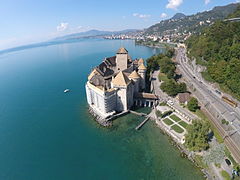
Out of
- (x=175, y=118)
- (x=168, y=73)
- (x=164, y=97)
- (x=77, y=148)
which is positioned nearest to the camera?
(x=77, y=148)

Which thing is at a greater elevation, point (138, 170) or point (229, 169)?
point (229, 169)

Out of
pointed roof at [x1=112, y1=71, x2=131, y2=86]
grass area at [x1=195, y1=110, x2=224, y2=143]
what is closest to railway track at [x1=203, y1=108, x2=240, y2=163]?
grass area at [x1=195, y1=110, x2=224, y2=143]

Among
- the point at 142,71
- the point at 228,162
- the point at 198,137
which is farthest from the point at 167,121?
the point at 142,71

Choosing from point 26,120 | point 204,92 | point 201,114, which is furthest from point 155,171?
point 26,120

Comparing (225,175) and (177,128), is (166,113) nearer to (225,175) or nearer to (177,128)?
(177,128)

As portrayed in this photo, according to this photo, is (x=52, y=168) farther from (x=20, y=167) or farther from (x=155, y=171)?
(x=155, y=171)

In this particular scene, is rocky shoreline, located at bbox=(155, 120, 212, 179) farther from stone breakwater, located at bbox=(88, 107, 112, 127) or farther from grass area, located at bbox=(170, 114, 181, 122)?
stone breakwater, located at bbox=(88, 107, 112, 127)
